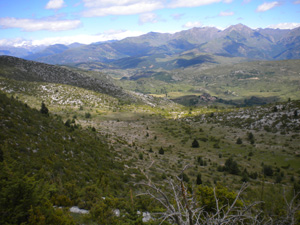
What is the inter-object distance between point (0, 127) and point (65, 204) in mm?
9507

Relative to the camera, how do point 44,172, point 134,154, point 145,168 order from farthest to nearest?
point 134,154, point 145,168, point 44,172

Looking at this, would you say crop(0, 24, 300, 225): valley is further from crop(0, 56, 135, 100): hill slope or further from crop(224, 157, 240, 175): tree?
crop(0, 56, 135, 100): hill slope

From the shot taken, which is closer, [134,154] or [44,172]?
[44,172]

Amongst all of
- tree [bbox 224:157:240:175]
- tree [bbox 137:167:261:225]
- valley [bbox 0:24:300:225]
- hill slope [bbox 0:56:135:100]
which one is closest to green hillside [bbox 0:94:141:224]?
Result: valley [bbox 0:24:300:225]

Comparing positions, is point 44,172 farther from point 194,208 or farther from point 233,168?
point 233,168

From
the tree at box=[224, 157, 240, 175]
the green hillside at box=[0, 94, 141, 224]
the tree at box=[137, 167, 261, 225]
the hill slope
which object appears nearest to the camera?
the tree at box=[137, 167, 261, 225]

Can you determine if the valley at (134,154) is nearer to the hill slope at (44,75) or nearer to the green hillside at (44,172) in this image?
the green hillside at (44,172)

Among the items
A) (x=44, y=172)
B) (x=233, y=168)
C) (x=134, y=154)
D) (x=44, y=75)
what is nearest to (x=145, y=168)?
(x=134, y=154)

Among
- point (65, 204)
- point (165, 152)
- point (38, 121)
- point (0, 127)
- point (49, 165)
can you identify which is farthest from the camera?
point (165, 152)

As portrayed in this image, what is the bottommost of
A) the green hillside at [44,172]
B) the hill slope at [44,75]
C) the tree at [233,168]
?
the tree at [233,168]

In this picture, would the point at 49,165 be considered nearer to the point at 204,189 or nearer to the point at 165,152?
the point at 204,189

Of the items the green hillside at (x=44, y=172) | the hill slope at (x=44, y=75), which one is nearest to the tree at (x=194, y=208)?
the green hillside at (x=44, y=172)

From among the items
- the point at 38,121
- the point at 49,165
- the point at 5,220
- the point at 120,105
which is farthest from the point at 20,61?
the point at 5,220

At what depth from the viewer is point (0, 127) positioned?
13445 mm
